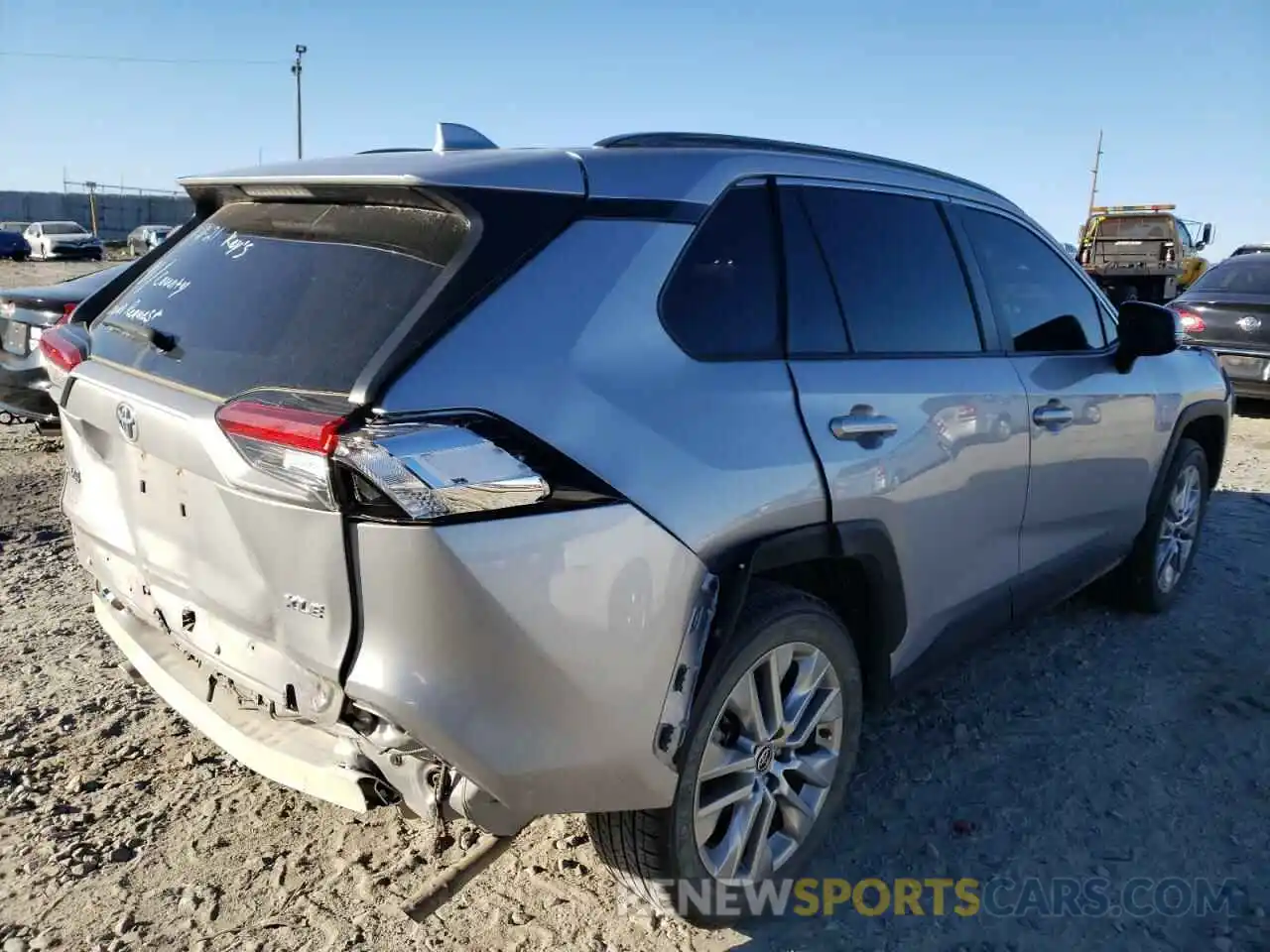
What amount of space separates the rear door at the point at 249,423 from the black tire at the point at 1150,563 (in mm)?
3615

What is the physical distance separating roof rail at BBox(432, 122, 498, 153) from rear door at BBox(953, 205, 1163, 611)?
1659 mm

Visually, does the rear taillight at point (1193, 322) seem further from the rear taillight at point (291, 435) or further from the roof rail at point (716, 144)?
the rear taillight at point (291, 435)

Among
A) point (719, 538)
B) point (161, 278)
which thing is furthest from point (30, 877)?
point (719, 538)

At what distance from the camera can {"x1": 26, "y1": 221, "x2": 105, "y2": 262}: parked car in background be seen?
34.8 m

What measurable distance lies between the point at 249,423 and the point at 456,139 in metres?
1.03

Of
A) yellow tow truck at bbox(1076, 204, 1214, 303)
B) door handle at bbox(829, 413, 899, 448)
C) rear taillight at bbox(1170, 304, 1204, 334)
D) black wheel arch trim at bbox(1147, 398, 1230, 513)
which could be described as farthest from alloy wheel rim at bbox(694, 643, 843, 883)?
yellow tow truck at bbox(1076, 204, 1214, 303)

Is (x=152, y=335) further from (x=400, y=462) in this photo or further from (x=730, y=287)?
(x=730, y=287)

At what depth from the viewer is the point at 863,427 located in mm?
2594

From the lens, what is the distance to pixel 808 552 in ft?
8.04

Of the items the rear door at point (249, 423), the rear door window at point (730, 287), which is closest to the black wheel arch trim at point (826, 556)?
the rear door window at point (730, 287)

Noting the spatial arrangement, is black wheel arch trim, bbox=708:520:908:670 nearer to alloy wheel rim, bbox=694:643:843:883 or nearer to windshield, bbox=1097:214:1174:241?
alloy wheel rim, bbox=694:643:843:883

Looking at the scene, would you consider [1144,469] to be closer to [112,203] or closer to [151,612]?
[151,612]

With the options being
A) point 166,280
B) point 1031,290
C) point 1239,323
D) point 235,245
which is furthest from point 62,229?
point 1031,290

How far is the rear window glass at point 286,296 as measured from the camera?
6.56 ft
